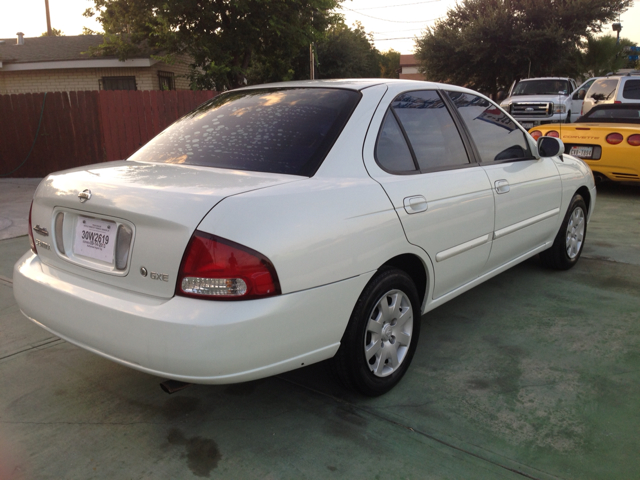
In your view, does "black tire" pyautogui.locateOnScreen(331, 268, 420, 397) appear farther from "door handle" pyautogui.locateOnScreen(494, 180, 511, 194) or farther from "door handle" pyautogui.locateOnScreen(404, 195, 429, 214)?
"door handle" pyautogui.locateOnScreen(494, 180, 511, 194)

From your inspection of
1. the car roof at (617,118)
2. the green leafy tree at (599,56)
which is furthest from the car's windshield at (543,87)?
the green leafy tree at (599,56)

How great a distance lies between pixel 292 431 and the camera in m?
2.57

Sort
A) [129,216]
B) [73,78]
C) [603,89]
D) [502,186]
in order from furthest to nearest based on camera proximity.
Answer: [73,78], [603,89], [502,186], [129,216]

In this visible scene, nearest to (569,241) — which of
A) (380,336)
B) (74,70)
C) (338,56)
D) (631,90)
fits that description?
(380,336)

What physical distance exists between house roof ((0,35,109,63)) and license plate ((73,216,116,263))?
18.7 metres

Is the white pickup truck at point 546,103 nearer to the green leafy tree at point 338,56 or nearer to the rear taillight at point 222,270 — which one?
the green leafy tree at point 338,56

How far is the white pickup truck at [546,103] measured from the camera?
1686 cm

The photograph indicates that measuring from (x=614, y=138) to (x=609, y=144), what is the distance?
10 centimetres

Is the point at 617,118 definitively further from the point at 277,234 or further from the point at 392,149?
the point at 277,234

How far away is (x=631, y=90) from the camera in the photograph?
525 inches

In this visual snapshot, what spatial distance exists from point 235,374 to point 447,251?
1.49 meters

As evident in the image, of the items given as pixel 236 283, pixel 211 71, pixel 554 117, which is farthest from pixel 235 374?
pixel 554 117

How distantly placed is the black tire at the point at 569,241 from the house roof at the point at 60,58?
16.7 meters

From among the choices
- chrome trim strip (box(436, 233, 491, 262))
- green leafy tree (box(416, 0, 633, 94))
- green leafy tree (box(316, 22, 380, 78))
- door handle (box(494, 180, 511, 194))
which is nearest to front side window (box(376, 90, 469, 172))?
door handle (box(494, 180, 511, 194))
